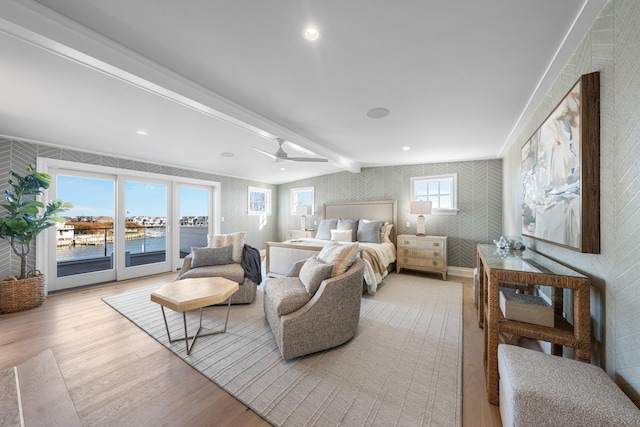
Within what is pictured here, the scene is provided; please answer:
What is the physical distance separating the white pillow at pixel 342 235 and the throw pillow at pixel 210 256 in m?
2.28

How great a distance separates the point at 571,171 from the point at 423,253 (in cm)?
335

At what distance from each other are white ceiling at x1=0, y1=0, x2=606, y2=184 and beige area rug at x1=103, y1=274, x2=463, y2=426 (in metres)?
2.32

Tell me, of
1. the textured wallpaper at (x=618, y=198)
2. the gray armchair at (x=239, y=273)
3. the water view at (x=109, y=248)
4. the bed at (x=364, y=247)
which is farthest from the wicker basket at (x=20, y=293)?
the textured wallpaper at (x=618, y=198)

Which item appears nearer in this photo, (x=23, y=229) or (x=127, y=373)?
(x=127, y=373)

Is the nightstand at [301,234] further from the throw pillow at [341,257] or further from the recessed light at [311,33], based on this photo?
the recessed light at [311,33]

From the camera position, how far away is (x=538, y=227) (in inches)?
81.9

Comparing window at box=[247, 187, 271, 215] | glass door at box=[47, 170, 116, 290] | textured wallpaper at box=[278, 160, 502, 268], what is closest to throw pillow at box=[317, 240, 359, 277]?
textured wallpaper at box=[278, 160, 502, 268]

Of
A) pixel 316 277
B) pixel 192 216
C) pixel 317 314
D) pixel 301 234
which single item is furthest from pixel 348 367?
pixel 192 216

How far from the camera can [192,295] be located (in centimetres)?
214

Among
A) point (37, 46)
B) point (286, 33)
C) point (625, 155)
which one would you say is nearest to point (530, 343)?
point (625, 155)

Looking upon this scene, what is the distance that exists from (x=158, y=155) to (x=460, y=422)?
17.3ft

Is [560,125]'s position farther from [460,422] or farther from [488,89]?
[460,422]

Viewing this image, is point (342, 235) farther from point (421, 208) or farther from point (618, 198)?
point (618, 198)

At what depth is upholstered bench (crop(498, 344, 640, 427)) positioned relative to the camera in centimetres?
91
